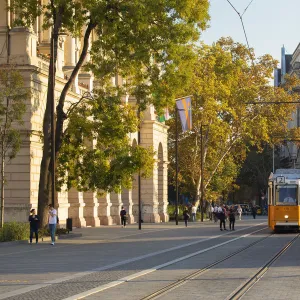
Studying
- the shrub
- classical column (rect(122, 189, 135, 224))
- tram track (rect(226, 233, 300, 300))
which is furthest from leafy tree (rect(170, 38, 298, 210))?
tram track (rect(226, 233, 300, 300))

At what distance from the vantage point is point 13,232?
124 ft

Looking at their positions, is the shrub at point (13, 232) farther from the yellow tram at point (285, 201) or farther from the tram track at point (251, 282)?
the yellow tram at point (285, 201)

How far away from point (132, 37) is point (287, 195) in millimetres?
13133

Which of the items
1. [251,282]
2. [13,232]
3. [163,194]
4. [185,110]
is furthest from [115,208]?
[251,282]

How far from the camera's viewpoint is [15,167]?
47938 millimetres

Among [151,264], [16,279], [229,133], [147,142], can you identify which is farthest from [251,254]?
[229,133]

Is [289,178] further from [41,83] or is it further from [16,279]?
[16,279]

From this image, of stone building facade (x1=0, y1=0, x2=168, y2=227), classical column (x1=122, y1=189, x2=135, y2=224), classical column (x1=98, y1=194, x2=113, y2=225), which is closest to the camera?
stone building facade (x1=0, y1=0, x2=168, y2=227)

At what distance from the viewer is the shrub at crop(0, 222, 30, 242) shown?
3708 cm

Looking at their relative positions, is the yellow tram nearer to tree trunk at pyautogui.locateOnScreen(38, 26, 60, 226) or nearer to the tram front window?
the tram front window

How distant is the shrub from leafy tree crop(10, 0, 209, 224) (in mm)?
3404

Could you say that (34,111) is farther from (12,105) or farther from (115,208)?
(115,208)

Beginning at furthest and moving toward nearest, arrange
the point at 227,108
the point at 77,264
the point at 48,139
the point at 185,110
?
the point at 227,108, the point at 185,110, the point at 48,139, the point at 77,264

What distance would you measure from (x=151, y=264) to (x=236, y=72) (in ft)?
197
